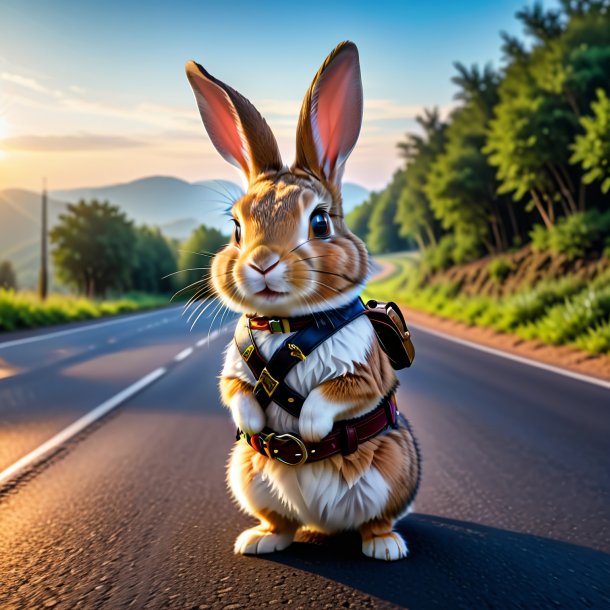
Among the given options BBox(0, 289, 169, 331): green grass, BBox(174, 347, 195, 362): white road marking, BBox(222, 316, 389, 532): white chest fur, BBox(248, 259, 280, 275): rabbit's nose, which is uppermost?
BBox(248, 259, 280, 275): rabbit's nose

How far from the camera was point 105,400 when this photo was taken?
9297 millimetres

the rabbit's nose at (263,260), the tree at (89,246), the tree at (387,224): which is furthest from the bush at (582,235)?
the tree at (89,246)

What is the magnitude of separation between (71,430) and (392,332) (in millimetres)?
5500

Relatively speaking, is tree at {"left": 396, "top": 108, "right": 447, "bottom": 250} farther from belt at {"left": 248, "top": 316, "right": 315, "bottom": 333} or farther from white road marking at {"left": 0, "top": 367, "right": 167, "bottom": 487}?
belt at {"left": 248, "top": 316, "right": 315, "bottom": 333}

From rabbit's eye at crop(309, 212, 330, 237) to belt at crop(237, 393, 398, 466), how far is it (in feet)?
2.26

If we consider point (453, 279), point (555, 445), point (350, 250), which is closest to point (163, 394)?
point (555, 445)

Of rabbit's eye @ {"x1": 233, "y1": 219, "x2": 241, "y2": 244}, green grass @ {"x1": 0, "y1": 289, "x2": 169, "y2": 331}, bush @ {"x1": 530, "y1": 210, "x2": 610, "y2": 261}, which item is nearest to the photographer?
rabbit's eye @ {"x1": 233, "y1": 219, "x2": 241, "y2": 244}

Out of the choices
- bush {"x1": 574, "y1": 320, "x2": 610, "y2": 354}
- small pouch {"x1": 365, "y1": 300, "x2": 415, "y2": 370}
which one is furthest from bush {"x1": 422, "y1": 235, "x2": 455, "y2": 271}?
small pouch {"x1": 365, "y1": 300, "x2": 415, "y2": 370}

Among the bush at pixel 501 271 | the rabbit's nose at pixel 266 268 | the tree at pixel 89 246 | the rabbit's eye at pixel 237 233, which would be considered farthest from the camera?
the tree at pixel 89 246

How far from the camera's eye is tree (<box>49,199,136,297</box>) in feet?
262

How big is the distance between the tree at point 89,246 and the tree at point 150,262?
3.28m

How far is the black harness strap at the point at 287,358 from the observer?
2.49 metres

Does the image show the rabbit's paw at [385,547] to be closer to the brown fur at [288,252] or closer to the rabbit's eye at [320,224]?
the brown fur at [288,252]

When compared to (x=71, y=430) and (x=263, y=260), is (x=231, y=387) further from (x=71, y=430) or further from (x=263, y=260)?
(x=71, y=430)
